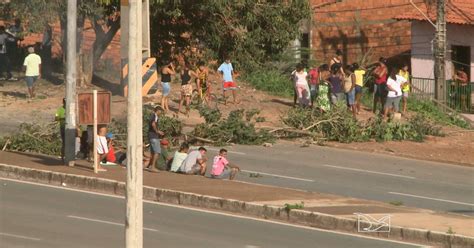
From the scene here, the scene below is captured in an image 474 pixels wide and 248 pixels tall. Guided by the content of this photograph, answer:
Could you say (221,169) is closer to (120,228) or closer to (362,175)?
(362,175)

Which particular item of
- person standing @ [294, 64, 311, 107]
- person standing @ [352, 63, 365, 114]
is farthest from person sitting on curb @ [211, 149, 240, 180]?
person standing @ [352, 63, 365, 114]

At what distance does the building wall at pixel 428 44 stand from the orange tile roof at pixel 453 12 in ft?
1.25

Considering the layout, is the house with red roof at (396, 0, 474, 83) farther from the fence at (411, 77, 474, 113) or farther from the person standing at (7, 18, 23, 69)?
the person standing at (7, 18, 23, 69)

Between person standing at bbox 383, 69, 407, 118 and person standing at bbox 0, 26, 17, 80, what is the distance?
12.5 meters

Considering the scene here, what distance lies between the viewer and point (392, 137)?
3091cm

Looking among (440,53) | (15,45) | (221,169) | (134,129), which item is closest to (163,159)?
(221,169)

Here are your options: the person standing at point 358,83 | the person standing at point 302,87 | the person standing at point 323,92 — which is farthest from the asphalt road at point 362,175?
the person standing at point 358,83

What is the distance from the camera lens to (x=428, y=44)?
1618 inches

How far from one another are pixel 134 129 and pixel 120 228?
688cm

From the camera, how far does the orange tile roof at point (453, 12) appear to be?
40281mm

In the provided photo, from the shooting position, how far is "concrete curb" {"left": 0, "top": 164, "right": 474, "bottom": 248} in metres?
16.6

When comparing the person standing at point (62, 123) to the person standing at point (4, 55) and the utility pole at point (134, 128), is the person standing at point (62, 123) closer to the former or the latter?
the person standing at point (4, 55)

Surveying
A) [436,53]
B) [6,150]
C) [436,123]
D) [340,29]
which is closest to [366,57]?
[340,29]

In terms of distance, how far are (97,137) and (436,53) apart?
17560 mm
